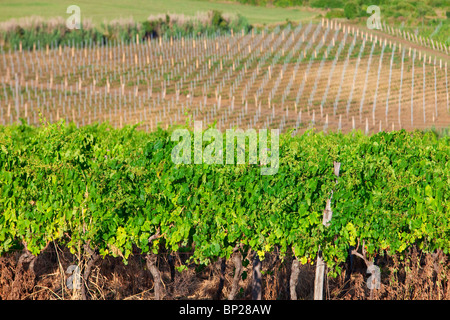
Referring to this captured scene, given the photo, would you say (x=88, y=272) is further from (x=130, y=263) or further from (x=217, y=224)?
(x=217, y=224)

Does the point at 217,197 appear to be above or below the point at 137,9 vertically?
below

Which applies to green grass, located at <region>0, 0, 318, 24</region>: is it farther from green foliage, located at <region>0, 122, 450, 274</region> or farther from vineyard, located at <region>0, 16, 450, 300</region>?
green foliage, located at <region>0, 122, 450, 274</region>

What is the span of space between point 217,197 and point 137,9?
196 feet

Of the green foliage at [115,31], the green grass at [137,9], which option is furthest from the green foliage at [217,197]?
the green grass at [137,9]

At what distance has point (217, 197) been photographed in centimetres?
685

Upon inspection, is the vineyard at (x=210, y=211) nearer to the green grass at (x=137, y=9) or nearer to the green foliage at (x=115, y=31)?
the green foliage at (x=115, y=31)

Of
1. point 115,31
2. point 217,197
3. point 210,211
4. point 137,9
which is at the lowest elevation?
point 210,211

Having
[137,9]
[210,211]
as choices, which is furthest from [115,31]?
[210,211]

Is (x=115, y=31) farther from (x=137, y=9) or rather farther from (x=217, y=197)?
(x=217, y=197)

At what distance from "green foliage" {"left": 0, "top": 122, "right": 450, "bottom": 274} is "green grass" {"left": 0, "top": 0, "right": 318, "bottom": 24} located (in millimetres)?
46313

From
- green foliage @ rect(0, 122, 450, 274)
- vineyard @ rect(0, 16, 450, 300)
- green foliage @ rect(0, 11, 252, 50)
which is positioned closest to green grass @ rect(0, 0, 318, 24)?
green foliage @ rect(0, 11, 252, 50)

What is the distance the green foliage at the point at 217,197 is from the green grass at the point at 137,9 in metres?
46.3

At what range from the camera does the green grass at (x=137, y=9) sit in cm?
5594

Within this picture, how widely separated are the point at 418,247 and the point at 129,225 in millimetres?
4143
